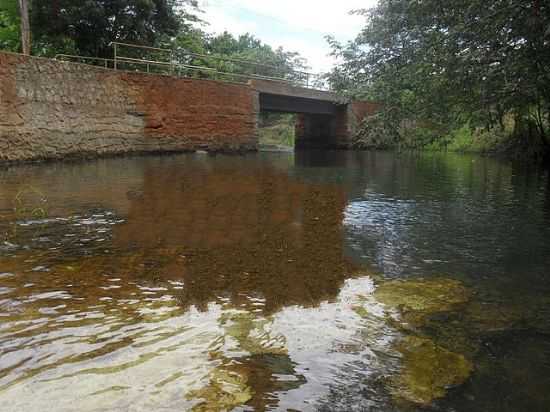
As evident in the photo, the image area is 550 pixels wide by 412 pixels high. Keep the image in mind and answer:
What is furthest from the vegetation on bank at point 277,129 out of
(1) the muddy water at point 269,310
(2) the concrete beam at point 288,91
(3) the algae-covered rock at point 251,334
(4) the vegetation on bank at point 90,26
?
(3) the algae-covered rock at point 251,334

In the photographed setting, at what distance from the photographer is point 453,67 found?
845 cm

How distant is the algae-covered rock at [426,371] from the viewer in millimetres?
1955

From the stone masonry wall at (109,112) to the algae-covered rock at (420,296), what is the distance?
11.7 metres

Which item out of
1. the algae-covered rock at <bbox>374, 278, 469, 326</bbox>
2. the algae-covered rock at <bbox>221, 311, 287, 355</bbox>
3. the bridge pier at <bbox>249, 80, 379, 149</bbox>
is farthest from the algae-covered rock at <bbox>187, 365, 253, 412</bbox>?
the bridge pier at <bbox>249, 80, 379, 149</bbox>

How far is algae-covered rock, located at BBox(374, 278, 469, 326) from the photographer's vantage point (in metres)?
2.86

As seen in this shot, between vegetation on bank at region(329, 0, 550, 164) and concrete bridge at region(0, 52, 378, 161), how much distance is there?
21.3ft

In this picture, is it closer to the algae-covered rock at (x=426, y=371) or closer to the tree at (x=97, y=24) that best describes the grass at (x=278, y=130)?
the tree at (x=97, y=24)

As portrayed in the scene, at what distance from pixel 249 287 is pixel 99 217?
2924mm

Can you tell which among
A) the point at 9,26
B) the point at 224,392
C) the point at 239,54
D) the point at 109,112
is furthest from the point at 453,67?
the point at 239,54

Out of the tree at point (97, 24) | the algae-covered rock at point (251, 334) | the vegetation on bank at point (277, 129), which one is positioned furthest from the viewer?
the vegetation on bank at point (277, 129)

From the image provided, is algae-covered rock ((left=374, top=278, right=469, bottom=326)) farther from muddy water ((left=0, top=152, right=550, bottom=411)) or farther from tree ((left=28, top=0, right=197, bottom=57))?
tree ((left=28, top=0, right=197, bottom=57))

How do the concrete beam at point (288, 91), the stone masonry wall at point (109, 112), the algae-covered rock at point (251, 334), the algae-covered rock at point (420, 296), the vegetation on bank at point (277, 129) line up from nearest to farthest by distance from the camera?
the algae-covered rock at point (251, 334)
the algae-covered rock at point (420, 296)
the stone masonry wall at point (109, 112)
the concrete beam at point (288, 91)
the vegetation on bank at point (277, 129)

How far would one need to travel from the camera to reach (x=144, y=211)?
5773 millimetres

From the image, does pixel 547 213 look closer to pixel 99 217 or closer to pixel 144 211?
pixel 144 211
